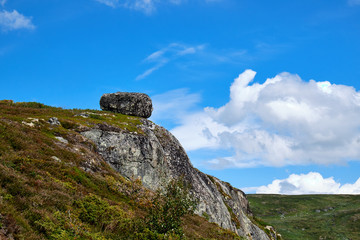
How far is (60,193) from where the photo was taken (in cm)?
1475

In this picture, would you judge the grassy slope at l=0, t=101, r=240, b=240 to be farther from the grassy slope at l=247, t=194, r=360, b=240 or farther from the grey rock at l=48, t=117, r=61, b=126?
the grassy slope at l=247, t=194, r=360, b=240

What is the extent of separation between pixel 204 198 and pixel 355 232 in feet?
365

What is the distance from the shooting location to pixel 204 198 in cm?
3753

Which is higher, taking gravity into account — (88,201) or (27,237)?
(88,201)

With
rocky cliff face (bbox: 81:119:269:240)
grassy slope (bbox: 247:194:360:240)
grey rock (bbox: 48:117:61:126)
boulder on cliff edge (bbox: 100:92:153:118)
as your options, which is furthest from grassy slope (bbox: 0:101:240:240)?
grassy slope (bbox: 247:194:360:240)

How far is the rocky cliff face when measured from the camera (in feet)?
103

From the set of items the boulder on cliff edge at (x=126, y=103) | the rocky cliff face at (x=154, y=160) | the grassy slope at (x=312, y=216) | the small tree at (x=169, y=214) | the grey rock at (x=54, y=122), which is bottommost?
the grassy slope at (x=312, y=216)

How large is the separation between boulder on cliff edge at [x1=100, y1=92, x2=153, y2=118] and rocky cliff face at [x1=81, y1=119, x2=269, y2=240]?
13.6 ft

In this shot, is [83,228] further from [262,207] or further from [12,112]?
[262,207]

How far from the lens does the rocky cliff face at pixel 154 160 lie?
31344mm

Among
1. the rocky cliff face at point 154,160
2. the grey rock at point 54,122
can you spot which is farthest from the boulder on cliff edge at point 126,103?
the grey rock at point 54,122

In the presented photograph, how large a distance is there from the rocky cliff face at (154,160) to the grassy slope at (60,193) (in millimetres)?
3416

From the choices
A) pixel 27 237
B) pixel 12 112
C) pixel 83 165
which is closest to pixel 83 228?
pixel 27 237

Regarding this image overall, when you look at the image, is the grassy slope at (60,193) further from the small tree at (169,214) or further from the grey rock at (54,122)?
the grey rock at (54,122)
